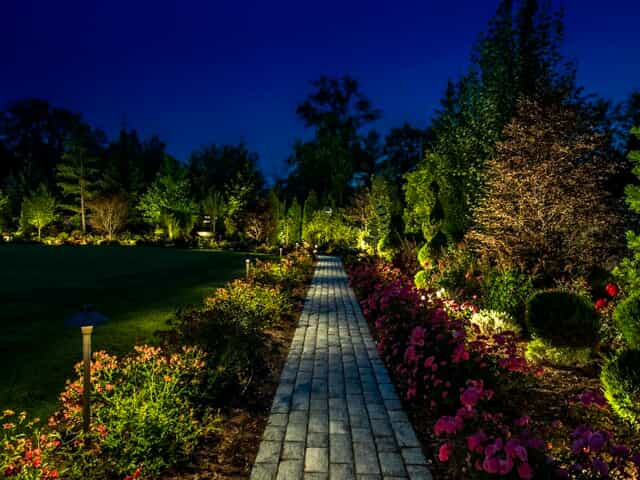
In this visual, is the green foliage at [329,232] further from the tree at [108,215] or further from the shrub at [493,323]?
the shrub at [493,323]

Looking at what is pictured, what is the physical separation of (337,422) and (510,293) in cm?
446

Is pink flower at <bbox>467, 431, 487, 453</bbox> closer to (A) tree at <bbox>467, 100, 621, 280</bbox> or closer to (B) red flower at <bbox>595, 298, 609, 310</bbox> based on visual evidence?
(B) red flower at <bbox>595, 298, 609, 310</bbox>

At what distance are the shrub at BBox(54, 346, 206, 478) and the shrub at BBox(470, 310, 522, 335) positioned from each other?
172 inches

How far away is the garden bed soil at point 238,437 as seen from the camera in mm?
2682

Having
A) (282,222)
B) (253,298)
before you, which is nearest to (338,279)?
(253,298)

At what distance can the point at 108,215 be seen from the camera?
2930cm

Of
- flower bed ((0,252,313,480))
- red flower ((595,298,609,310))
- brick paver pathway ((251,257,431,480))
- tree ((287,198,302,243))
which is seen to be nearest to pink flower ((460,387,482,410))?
brick paver pathway ((251,257,431,480))

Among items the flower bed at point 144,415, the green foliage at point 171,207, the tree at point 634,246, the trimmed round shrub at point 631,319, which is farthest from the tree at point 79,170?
the trimmed round shrub at point 631,319

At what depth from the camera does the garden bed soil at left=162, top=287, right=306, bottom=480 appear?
2682 mm

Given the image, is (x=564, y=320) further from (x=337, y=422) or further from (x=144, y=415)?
(x=144, y=415)

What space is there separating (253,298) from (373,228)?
1437 cm

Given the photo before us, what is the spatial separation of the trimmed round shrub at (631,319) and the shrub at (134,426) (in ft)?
13.9

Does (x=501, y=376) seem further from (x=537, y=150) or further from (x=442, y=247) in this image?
(x=442, y=247)

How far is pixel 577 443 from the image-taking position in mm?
1875
